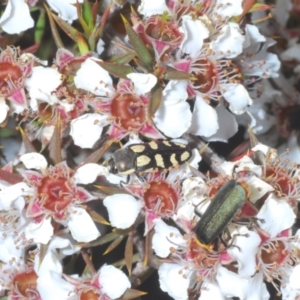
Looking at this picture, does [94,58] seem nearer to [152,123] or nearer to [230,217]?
[152,123]

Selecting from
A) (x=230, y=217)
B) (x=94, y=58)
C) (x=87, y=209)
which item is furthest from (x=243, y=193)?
(x=94, y=58)

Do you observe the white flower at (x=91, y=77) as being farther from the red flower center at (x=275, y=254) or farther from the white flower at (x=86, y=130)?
the red flower center at (x=275, y=254)

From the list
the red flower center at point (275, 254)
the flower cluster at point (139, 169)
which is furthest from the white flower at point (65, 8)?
the red flower center at point (275, 254)

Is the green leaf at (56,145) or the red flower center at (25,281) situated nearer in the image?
the green leaf at (56,145)

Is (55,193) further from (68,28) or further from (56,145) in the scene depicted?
(68,28)

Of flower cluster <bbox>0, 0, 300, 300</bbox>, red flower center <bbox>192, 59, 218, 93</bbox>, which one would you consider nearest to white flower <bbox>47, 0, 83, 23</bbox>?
flower cluster <bbox>0, 0, 300, 300</bbox>

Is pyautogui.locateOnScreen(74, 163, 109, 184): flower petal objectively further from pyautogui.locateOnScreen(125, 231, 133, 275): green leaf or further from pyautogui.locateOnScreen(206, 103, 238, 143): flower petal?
pyautogui.locateOnScreen(206, 103, 238, 143): flower petal
